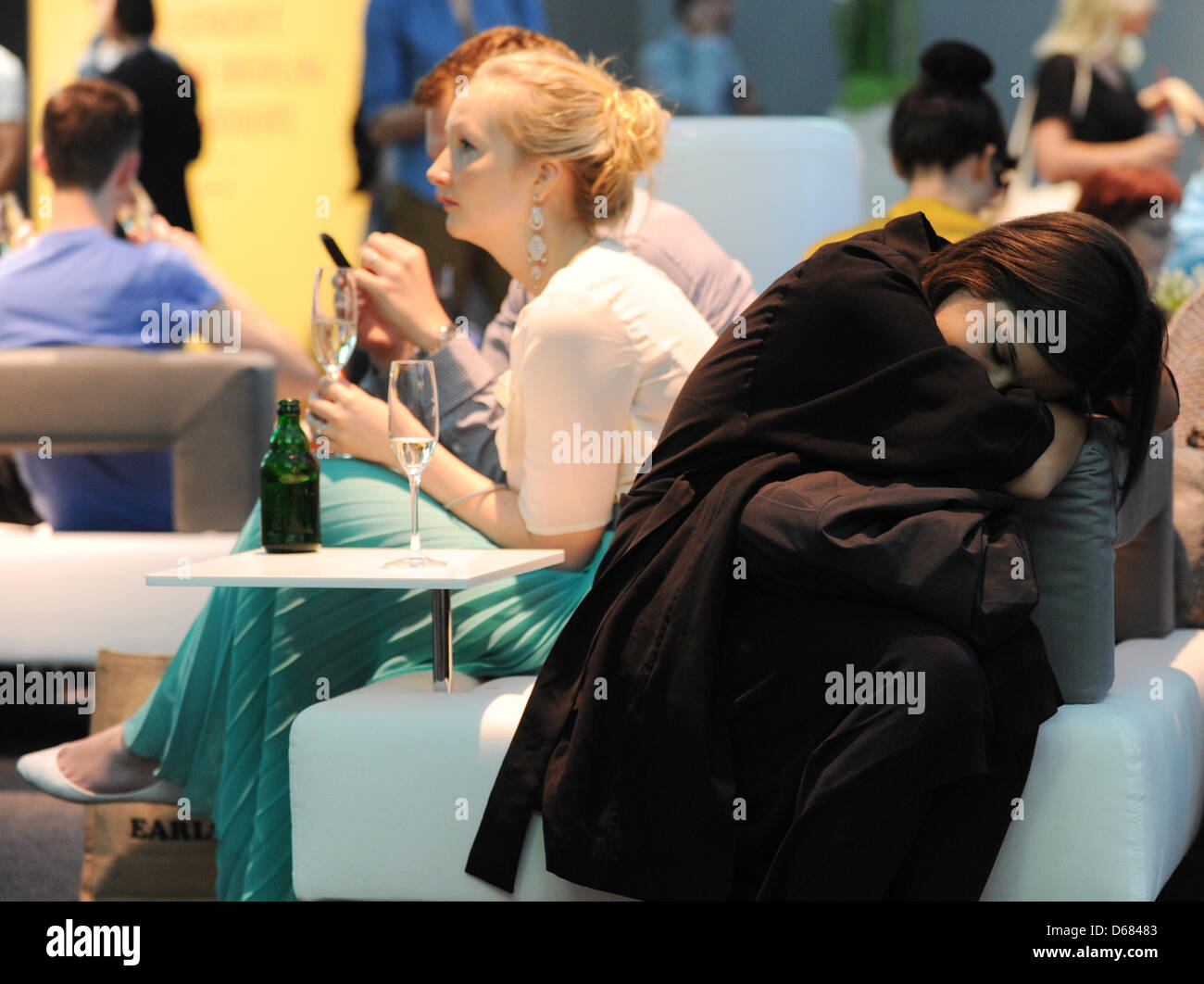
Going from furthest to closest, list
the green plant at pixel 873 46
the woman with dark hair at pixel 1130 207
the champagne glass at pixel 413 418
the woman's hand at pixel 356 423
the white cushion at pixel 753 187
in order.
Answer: the green plant at pixel 873 46 → the woman with dark hair at pixel 1130 207 → the white cushion at pixel 753 187 → the woman's hand at pixel 356 423 → the champagne glass at pixel 413 418

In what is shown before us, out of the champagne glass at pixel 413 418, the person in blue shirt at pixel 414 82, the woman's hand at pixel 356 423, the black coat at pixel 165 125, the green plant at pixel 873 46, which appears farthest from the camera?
the green plant at pixel 873 46

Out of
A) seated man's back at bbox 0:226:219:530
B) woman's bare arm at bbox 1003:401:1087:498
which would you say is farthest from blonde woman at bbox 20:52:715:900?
seated man's back at bbox 0:226:219:530

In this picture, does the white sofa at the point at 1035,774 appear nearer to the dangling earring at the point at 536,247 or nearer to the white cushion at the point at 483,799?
the white cushion at the point at 483,799

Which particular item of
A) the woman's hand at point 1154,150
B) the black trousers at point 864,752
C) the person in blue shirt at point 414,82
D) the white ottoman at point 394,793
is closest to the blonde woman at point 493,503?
the white ottoman at point 394,793

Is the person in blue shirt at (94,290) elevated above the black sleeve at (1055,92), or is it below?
below

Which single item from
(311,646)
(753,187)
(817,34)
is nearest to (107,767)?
(311,646)

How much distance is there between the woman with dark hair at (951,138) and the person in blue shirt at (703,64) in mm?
2346

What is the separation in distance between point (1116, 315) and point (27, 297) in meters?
2.36

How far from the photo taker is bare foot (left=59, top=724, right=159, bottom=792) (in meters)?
2.16

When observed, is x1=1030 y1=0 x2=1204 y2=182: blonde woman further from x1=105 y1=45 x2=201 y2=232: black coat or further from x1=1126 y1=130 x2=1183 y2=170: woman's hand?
x1=105 y1=45 x2=201 y2=232: black coat

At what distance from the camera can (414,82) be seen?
4586mm

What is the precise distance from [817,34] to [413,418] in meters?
4.15

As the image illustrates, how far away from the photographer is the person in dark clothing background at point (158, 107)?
4.95 meters

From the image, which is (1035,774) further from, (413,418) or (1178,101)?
(1178,101)
